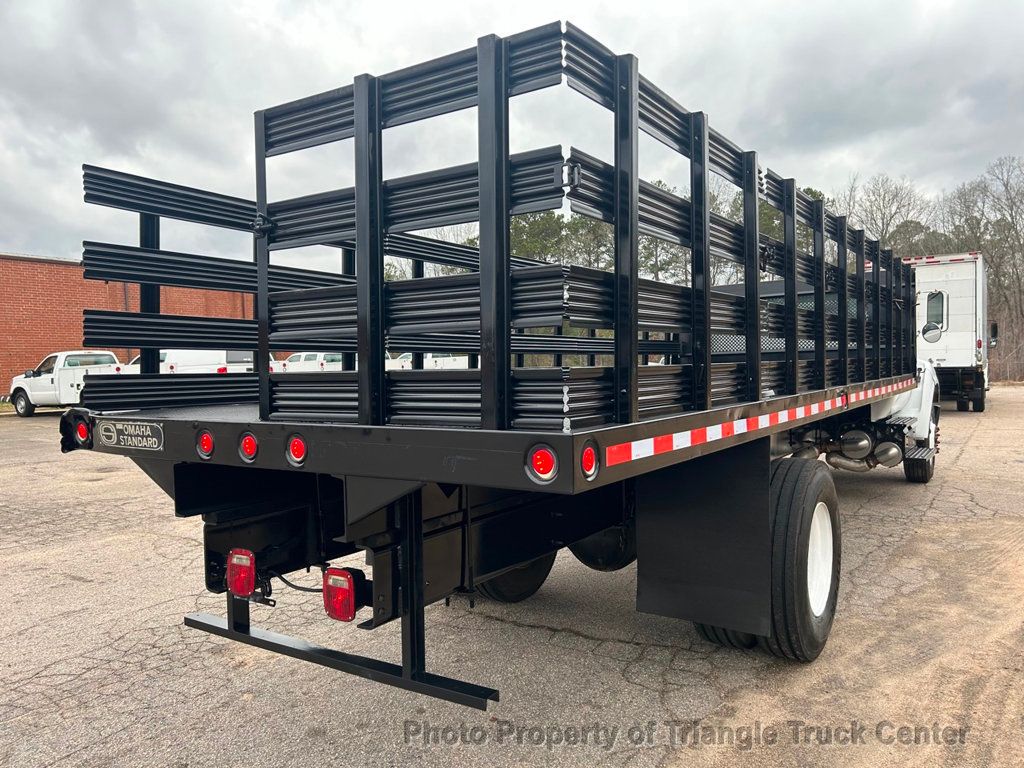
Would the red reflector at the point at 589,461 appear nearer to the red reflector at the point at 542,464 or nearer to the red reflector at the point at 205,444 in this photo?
the red reflector at the point at 542,464

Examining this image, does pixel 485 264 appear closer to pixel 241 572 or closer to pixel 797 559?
pixel 241 572

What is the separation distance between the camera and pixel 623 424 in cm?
226

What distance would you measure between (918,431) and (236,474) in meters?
6.97

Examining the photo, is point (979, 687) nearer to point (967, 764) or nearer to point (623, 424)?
point (967, 764)

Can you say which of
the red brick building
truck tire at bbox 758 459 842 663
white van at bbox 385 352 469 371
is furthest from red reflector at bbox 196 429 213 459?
the red brick building

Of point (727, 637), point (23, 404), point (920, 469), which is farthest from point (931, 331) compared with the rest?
point (23, 404)

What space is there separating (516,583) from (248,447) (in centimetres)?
224

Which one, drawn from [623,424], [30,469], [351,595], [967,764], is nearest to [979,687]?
[967,764]

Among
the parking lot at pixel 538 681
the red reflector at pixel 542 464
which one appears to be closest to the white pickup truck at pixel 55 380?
the parking lot at pixel 538 681

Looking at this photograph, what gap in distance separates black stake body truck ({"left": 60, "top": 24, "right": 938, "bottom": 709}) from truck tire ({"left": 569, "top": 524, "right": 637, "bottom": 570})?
13 millimetres

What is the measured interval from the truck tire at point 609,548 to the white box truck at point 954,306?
546 inches

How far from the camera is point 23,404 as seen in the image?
64.9 ft

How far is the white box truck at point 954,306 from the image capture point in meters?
15.6

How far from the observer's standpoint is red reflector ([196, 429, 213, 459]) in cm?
266
